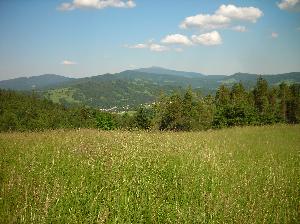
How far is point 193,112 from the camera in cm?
5791

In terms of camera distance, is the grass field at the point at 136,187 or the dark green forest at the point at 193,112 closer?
the grass field at the point at 136,187

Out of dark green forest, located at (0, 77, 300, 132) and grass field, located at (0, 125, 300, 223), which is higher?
grass field, located at (0, 125, 300, 223)

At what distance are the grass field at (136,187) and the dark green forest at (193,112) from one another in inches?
793

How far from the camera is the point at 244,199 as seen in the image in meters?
4.81

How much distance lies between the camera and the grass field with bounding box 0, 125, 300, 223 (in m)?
3.92

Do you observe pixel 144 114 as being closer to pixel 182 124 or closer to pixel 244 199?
pixel 182 124

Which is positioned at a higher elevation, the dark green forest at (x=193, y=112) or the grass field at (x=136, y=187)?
the grass field at (x=136, y=187)

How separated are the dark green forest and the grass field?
2013 centimetres

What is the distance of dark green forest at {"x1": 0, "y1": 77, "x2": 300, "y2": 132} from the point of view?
48.4 meters

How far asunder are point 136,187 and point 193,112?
53.9 meters

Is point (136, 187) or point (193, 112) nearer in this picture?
point (136, 187)

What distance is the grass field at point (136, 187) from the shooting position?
392cm

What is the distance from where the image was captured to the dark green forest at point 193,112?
4844 centimetres

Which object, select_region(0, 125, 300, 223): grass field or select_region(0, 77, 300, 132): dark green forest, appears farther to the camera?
select_region(0, 77, 300, 132): dark green forest
